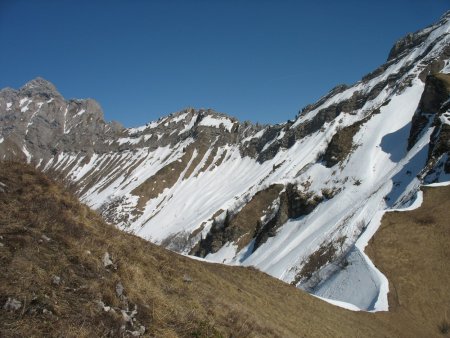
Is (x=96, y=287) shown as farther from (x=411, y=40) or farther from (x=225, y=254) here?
(x=411, y=40)

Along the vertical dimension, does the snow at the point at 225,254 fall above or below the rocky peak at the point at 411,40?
below

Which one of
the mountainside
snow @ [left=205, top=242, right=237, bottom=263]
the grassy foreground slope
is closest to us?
the grassy foreground slope

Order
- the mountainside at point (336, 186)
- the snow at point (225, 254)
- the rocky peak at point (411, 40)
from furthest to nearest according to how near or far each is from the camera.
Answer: the rocky peak at point (411, 40)
the snow at point (225, 254)
the mountainside at point (336, 186)

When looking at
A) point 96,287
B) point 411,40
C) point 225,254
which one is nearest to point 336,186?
point 225,254

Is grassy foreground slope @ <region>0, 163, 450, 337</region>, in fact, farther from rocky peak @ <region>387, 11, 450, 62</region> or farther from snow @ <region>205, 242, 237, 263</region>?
rocky peak @ <region>387, 11, 450, 62</region>

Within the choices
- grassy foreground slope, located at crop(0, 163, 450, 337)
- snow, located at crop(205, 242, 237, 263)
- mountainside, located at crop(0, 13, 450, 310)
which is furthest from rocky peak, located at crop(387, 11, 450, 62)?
Answer: grassy foreground slope, located at crop(0, 163, 450, 337)

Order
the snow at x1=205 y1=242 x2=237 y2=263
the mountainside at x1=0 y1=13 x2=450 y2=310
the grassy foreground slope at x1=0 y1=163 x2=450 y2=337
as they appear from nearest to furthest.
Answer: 1. the grassy foreground slope at x1=0 y1=163 x2=450 y2=337
2. the mountainside at x1=0 y1=13 x2=450 y2=310
3. the snow at x1=205 y1=242 x2=237 y2=263

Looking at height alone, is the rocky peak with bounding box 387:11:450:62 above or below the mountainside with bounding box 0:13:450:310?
above

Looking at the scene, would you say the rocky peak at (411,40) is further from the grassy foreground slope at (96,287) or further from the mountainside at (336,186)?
the grassy foreground slope at (96,287)

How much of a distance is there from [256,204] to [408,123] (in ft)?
140

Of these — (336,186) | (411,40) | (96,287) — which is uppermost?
(411,40)

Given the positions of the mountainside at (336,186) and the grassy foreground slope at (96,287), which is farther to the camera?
the mountainside at (336,186)

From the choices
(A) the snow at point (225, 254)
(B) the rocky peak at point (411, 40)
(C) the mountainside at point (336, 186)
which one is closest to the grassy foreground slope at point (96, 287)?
(C) the mountainside at point (336, 186)

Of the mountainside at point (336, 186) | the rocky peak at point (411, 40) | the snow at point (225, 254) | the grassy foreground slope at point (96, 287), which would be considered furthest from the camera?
the rocky peak at point (411, 40)
